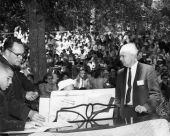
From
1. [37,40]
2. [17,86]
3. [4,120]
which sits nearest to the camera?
[4,120]

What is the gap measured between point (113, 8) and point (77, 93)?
30.6ft

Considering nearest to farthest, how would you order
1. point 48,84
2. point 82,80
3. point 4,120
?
point 4,120 < point 48,84 < point 82,80

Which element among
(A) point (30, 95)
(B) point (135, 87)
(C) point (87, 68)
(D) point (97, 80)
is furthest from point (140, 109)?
(C) point (87, 68)

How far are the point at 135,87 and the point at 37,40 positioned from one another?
651 centimetres

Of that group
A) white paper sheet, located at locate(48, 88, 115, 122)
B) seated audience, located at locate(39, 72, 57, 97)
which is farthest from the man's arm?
seated audience, located at locate(39, 72, 57, 97)

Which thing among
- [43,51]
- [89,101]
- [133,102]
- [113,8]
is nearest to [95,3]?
[113,8]

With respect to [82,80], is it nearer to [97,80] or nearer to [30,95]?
[97,80]

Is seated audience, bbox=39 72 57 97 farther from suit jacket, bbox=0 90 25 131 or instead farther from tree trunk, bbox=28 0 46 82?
suit jacket, bbox=0 90 25 131

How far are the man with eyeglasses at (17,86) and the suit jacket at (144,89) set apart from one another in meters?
1.02

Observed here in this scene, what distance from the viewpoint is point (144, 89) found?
189 inches

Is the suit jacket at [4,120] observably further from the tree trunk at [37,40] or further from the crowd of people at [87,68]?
the tree trunk at [37,40]

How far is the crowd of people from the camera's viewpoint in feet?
12.9

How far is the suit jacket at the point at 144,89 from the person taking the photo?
15.5 feet

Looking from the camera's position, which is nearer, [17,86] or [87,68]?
[17,86]
